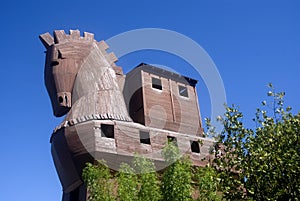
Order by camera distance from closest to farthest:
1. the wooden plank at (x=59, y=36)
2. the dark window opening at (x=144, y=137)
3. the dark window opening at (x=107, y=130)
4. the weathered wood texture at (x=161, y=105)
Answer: the dark window opening at (x=107, y=130)
the dark window opening at (x=144, y=137)
the wooden plank at (x=59, y=36)
the weathered wood texture at (x=161, y=105)

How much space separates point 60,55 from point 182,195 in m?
14.1

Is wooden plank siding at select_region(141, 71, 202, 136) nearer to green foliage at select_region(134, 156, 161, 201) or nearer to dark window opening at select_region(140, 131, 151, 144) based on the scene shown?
dark window opening at select_region(140, 131, 151, 144)

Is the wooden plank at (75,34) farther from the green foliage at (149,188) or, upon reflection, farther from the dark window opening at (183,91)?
the green foliage at (149,188)

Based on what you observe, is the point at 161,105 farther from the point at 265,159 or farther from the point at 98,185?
the point at 265,159

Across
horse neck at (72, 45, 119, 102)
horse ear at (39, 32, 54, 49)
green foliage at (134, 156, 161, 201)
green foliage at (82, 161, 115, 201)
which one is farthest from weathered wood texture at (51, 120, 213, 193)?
horse ear at (39, 32, 54, 49)

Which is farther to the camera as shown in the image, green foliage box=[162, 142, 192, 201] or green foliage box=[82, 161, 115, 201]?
green foliage box=[82, 161, 115, 201]

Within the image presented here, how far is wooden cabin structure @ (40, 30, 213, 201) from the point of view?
20.8 m

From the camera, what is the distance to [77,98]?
2247 cm

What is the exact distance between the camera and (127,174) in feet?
51.9

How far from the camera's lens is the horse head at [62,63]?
22.7 m

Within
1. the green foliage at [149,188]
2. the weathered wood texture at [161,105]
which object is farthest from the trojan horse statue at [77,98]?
the green foliage at [149,188]

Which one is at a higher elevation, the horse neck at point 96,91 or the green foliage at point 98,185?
the horse neck at point 96,91

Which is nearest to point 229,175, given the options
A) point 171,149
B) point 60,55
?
point 171,149

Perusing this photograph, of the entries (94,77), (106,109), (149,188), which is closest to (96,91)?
(94,77)
